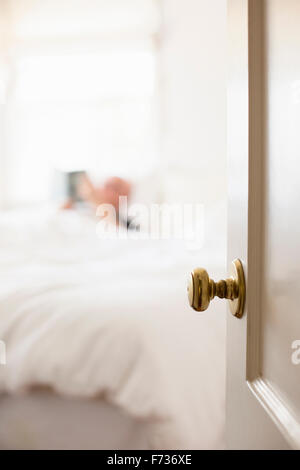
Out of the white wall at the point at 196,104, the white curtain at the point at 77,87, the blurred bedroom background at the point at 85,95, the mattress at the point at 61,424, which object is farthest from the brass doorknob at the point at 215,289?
the white curtain at the point at 77,87

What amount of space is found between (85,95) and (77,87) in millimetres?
86

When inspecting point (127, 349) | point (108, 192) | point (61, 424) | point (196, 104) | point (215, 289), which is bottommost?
point (61, 424)

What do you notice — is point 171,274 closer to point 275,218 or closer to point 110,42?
point 275,218

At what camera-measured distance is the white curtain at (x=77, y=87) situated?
148 inches

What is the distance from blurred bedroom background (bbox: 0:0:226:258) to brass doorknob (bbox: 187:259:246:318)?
9.71 feet

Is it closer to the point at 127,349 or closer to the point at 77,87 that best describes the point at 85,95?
the point at 77,87

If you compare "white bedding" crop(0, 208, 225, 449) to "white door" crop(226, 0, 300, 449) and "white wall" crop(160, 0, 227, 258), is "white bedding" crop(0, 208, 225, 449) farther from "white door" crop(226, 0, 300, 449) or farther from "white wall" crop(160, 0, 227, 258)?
"white wall" crop(160, 0, 227, 258)

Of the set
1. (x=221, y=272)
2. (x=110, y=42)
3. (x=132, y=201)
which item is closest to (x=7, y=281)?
(x=221, y=272)

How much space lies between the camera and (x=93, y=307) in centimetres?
125

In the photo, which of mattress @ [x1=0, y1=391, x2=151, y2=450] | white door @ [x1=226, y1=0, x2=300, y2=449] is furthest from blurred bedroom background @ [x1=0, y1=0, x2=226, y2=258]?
white door @ [x1=226, y1=0, x2=300, y2=449]

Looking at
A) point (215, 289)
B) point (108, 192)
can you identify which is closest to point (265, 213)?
point (215, 289)

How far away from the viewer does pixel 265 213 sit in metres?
0.54

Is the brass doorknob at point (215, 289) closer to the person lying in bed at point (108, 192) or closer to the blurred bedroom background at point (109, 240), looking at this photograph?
the blurred bedroom background at point (109, 240)

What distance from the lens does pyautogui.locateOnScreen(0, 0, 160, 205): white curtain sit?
3758 millimetres
